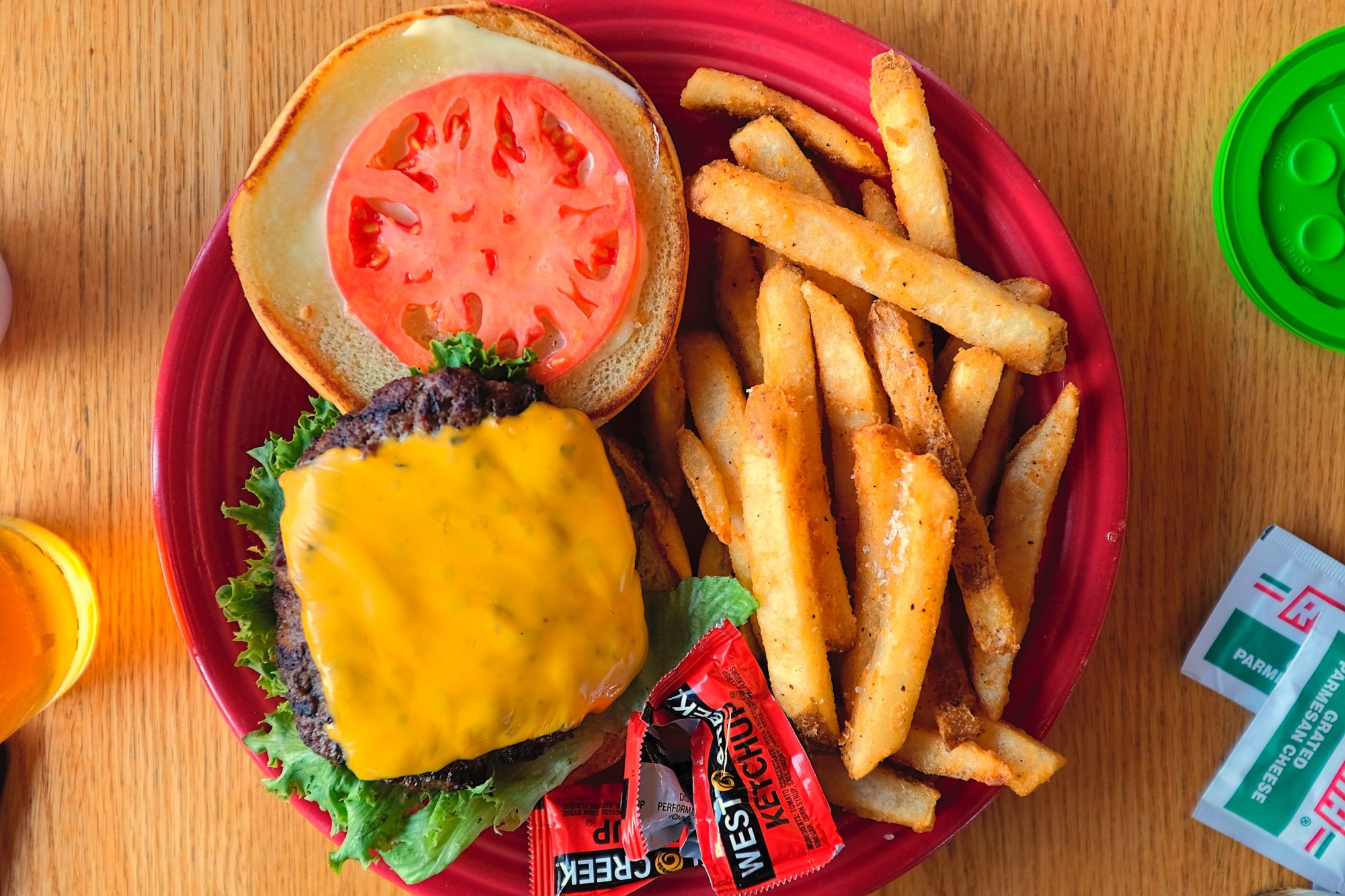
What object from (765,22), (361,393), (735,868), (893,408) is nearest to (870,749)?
(735,868)

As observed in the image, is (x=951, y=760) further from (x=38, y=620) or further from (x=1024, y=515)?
(x=38, y=620)

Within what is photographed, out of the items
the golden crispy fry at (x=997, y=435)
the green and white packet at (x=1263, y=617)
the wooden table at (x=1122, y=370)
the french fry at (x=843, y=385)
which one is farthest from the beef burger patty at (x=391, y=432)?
the green and white packet at (x=1263, y=617)

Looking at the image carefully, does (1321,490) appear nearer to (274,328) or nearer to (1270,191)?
(1270,191)

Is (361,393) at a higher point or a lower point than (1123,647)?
higher

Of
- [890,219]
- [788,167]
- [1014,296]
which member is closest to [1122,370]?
[1014,296]

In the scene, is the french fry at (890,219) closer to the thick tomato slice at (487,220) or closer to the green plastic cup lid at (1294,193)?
the thick tomato slice at (487,220)

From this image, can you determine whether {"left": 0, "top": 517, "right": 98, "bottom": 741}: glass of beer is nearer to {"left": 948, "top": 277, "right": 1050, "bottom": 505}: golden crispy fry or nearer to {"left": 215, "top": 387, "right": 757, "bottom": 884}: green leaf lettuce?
{"left": 215, "top": 387, "right": 757, "bottom": 884}: green leaf lettuce
